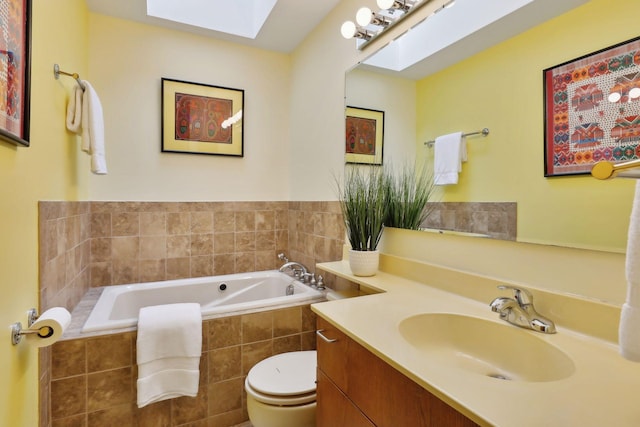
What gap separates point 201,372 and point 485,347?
1.49 metres

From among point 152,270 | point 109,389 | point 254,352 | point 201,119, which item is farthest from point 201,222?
point 109,389

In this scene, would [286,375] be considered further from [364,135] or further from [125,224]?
[125,224]

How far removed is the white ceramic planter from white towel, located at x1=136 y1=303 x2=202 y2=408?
0.90m

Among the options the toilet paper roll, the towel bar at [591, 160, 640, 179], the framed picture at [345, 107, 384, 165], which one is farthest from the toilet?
the towel bar at [591, 160, 640, 179]

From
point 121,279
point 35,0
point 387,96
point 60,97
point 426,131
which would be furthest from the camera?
point 121,279

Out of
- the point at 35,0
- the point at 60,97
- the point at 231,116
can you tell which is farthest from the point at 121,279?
the point at 35,0

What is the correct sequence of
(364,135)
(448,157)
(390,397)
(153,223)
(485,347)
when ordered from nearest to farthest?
(390,397) < (485,347) < (448,157) < (364,135) < (153,223)

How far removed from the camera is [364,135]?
6.39ft

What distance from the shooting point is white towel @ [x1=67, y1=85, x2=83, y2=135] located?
5.79ft

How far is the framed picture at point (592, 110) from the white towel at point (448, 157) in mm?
344

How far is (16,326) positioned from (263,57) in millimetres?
2642

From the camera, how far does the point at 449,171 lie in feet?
4.75

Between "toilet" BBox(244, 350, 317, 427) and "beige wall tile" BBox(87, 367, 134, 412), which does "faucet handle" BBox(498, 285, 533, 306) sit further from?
"beige wall tile" BBox(87, 367, 134, 412)

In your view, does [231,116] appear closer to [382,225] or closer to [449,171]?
[382,225]
